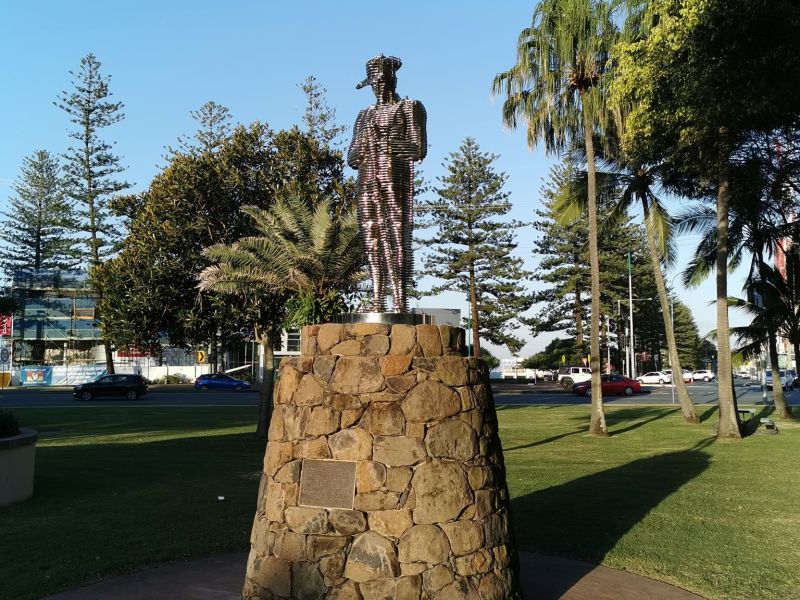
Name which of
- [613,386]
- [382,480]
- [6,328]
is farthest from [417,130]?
[6,328]

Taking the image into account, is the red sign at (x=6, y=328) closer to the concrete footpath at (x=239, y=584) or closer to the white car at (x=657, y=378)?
the white car at (x=657, y=378)

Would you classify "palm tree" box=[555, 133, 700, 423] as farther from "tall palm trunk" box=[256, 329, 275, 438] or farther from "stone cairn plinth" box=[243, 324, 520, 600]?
"stone cairn plinth" box=[243, 324, 520, 600]

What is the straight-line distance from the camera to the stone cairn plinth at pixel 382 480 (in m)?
5.10

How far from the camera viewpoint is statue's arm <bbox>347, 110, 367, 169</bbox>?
6.68 meters

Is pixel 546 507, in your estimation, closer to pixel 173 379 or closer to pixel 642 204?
pixel 642 204

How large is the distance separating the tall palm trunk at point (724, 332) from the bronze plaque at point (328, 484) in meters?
15.4

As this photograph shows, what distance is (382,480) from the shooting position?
5.18 meters

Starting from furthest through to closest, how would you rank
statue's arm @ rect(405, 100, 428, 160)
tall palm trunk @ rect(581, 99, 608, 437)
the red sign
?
the red sign
tall palm trunk @ rect(581, 99, 608, 437)
statue's arm @ rect(405, 100, 428, 160)

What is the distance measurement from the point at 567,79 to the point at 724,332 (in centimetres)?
795

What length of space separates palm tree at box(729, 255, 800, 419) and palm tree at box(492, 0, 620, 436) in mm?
8156

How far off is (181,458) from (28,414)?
14.8 m

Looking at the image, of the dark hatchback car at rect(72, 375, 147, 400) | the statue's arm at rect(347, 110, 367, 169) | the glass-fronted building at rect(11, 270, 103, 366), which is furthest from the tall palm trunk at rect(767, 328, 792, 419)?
the glass-fronted building at rect(11, 270, 103, 366)

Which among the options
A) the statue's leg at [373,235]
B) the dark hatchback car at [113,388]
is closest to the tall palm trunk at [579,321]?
the dark hatchback car at [113,388]

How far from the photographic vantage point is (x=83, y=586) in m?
6.19
